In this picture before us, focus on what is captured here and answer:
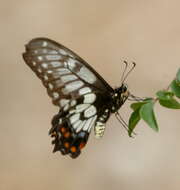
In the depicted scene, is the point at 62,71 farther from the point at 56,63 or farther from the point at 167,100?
the point at 167,100

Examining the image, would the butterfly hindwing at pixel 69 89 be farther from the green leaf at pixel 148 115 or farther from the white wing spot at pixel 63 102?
the green leaf at pixel 148 115

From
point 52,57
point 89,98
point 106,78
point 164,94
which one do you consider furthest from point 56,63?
point 106,78

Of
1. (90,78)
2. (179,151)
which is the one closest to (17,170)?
(179,151)

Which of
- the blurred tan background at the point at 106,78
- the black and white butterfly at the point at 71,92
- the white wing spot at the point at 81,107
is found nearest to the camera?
the black and white butterfly at the point at 71,92

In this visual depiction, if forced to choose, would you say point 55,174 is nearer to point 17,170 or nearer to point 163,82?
point 17,170

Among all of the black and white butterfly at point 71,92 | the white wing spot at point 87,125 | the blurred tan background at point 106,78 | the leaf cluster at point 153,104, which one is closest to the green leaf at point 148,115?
the leaf cluster at point 153,104

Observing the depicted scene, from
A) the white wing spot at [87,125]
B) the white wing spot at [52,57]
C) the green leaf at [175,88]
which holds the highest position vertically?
the white wing spot at [52,57]
